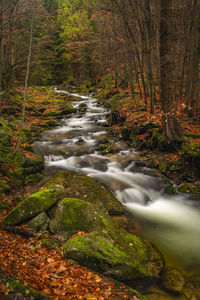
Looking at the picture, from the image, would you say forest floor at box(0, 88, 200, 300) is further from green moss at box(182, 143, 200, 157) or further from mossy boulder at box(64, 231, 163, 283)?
green moss at box(182, 143, 200, 157)

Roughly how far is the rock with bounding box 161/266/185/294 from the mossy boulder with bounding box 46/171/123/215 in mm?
2385

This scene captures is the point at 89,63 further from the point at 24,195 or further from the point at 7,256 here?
the point at 7,256

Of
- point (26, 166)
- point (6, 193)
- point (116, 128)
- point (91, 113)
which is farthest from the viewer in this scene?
point (91, 113)

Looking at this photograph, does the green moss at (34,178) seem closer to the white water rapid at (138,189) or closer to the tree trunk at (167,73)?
the white water rapid at (138,189)

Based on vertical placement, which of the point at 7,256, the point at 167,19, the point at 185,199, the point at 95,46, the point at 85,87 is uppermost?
the point at 95,46

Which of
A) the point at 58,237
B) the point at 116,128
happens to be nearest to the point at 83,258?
the point at 58,237

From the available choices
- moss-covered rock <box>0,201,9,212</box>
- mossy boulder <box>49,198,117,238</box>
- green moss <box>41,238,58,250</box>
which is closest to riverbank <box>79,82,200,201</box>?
mossy boulder <box>49,198,117,238</box>

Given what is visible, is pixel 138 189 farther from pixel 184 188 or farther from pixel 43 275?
pixel 43 275

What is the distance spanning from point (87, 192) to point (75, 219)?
1891 millimetres

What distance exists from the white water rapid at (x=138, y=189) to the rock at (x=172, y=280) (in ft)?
1.51

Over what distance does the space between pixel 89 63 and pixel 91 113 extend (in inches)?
620

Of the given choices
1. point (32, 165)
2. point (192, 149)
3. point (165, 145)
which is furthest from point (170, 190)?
point (32, 165)

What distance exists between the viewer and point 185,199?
749 centimetres

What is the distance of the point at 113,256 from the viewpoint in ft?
13.0
